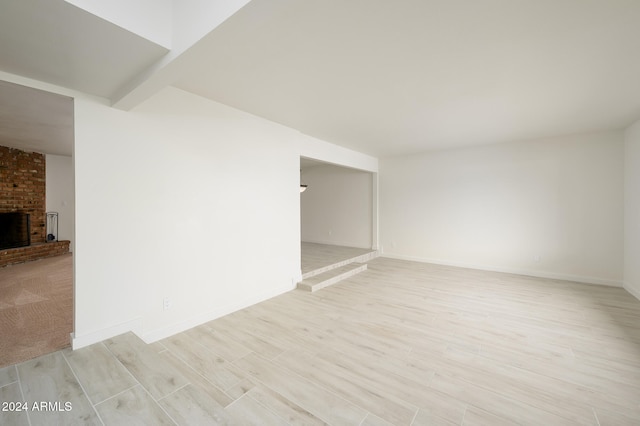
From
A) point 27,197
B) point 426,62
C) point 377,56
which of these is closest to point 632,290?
point 426,62

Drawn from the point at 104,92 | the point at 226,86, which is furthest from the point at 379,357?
the point at 104,92

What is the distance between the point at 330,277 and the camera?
4477 mm

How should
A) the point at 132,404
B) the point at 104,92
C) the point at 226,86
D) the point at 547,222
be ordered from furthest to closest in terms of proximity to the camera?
the point at 547,222
the point at 226,86
the point at 104,92
the point at 132,404

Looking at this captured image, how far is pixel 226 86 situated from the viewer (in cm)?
257

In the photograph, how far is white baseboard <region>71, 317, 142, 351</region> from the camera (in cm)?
207

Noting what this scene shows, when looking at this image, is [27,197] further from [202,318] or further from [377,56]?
[377,56]

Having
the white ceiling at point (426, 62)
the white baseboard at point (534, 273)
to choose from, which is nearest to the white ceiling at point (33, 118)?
the white ceiling at point (426, 62)

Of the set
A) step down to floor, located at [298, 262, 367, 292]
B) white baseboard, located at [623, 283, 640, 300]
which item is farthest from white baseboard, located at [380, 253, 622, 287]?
step down to floor, located at [298, 262, 367, 292]

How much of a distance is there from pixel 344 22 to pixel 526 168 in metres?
4.95

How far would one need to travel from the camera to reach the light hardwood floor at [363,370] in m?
1.59

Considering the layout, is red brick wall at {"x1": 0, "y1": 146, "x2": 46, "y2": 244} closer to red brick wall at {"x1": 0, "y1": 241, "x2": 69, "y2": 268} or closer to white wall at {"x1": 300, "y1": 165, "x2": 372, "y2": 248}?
red brick wall at {"x1": 0, "y1": 241, "x2": 69, "y2": 268}

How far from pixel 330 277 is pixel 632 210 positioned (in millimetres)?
4684

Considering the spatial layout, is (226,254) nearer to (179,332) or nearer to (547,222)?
(179,332)

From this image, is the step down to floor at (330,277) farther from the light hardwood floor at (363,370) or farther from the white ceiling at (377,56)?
the white ceiling at (377,56)
